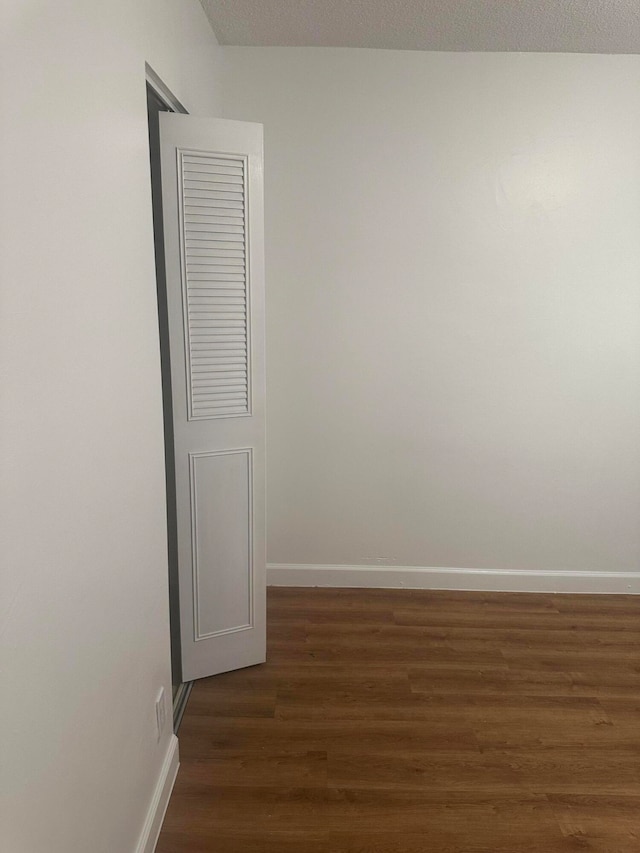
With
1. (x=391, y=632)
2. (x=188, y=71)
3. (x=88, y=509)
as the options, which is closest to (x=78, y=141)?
(x=88, y=509)

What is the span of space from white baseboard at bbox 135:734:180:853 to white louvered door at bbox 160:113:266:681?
52 cm

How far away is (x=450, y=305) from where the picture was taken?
3.29 meters

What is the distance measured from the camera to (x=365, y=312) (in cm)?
329

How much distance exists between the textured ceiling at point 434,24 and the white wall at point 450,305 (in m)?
0.10

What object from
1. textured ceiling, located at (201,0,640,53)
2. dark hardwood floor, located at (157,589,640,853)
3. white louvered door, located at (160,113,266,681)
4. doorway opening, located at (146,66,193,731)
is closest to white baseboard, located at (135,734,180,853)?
dark hardwood floor, located at (157,589,640,853)

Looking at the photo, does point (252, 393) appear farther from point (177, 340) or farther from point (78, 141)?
point (78, 141)

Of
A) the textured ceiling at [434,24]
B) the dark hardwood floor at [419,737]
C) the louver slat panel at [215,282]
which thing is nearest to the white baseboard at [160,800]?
the dark hardwood floor at [419,737]

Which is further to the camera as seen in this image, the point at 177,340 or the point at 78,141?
the point at 177,340

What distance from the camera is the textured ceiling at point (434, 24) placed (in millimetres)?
2580

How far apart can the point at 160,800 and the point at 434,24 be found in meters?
3.12

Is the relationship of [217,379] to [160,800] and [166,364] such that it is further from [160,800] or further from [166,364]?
[160,800]

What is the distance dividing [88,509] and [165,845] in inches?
45.8

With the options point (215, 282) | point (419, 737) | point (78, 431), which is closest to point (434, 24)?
point (215, 282)

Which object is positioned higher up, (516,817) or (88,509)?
(88,509)
